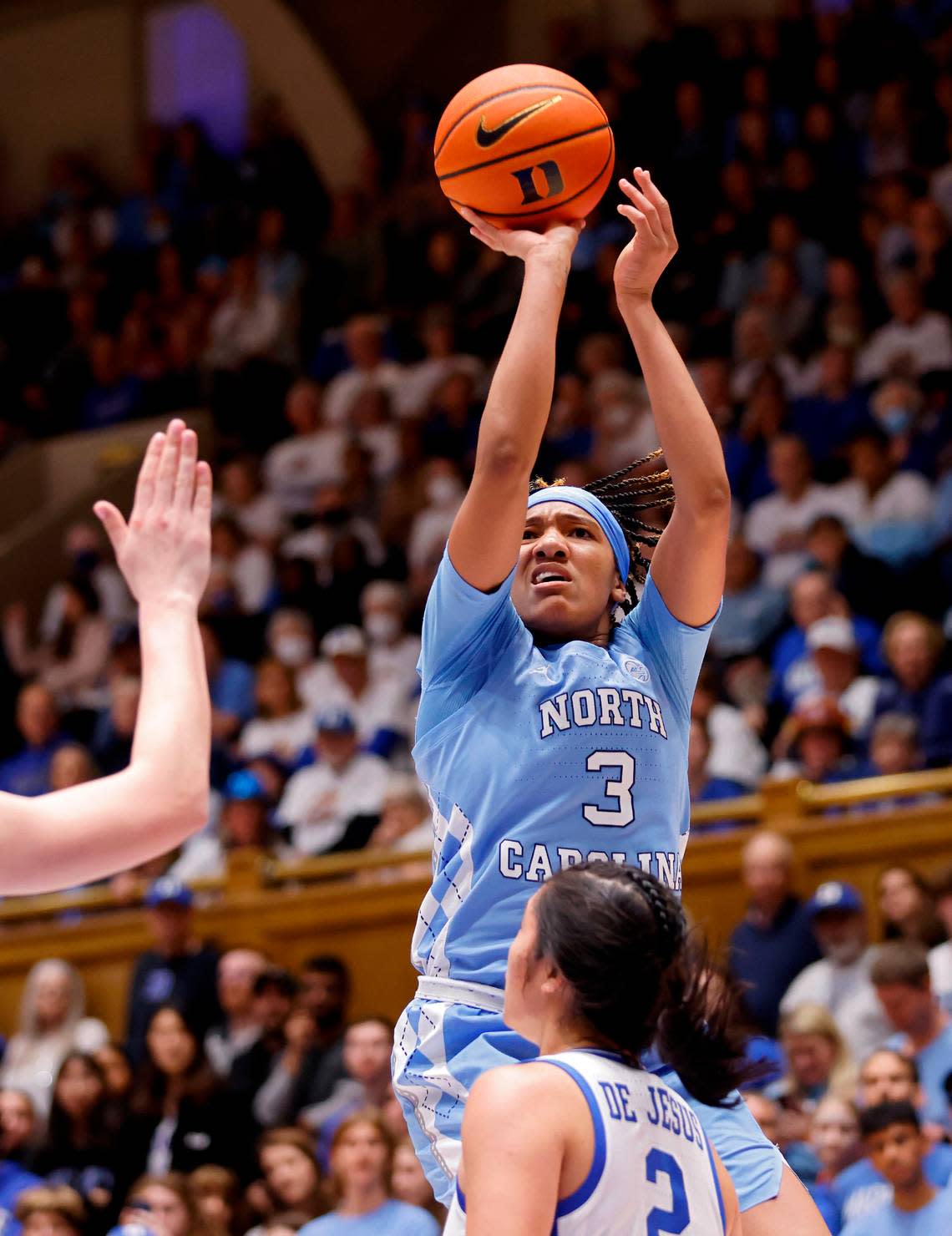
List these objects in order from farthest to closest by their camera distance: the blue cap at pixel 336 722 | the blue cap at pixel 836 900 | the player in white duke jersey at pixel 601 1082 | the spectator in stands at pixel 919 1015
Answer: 1. the blue cap at pixel 336 722
2. the blue cap at pixel 836 900
3. the spectator in stands at pixel 919 1015
4. the player in white duke jersey at pixel 601 1082

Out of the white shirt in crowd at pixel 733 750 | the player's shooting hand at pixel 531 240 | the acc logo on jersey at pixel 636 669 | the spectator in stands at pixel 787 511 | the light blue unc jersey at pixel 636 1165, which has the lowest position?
the light blue unc jersey at pixel 636 1165

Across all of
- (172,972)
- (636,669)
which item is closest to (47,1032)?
(172,972)

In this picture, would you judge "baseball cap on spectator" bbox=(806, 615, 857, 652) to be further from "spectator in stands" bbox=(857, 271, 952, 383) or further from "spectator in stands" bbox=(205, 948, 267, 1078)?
"spectator in stands" bbox=(205, 948, 267, 1078)

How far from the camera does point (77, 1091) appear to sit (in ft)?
28.4

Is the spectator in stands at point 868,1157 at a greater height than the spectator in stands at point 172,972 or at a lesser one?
lesser

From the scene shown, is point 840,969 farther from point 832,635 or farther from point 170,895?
point 170,895

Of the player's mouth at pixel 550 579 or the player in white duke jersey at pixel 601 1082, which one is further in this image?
the player's mouth at pixel 550 579

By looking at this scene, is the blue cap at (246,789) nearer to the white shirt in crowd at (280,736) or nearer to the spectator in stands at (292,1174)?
the white shirt in crowd at (280,736)

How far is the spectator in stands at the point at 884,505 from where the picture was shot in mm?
9578

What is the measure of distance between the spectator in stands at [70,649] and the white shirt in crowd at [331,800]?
113 inches

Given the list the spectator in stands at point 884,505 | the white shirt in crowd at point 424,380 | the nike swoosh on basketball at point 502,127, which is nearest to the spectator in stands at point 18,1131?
the spectator in stands at point 884,505

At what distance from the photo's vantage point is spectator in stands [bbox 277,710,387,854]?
32.4 feet

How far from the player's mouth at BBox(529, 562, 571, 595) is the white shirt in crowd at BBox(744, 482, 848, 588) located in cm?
601

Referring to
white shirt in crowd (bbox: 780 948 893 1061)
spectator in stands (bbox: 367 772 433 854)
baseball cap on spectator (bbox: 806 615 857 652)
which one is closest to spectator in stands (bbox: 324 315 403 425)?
spectator in stands (bbox: 367 772 433 854)
